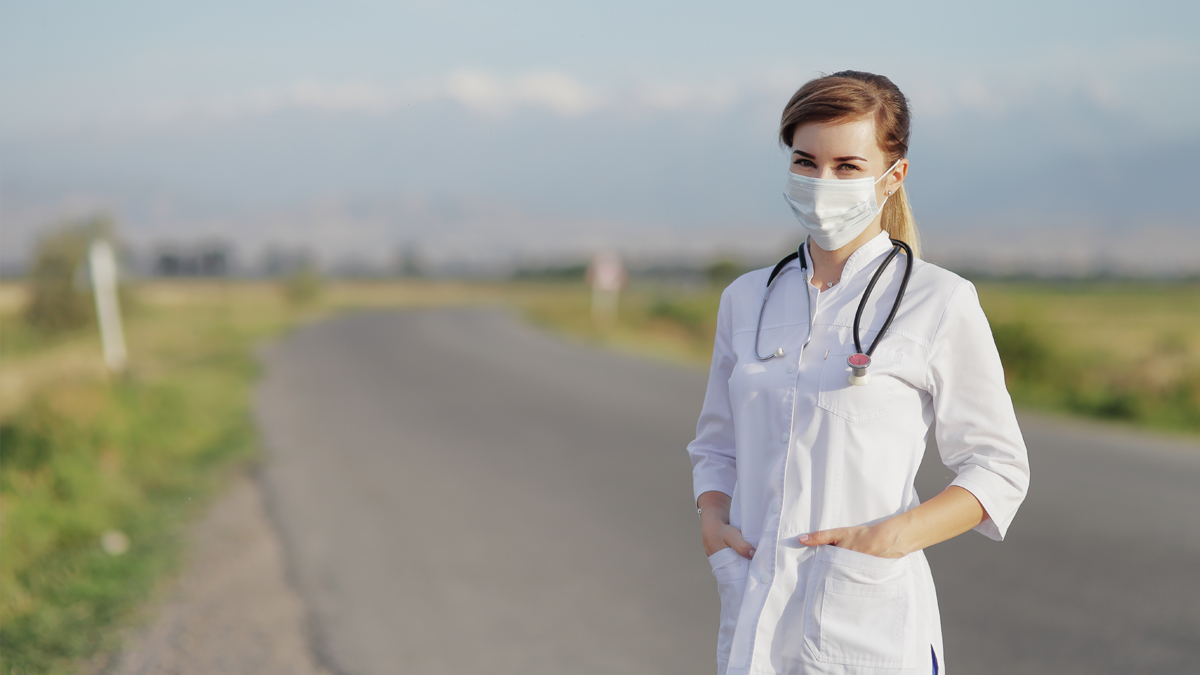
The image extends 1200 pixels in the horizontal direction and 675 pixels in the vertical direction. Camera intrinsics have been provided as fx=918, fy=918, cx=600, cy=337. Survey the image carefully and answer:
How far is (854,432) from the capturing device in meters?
1.79

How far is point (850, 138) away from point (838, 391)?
53 centimetres

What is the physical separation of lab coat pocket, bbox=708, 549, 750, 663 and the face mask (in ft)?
2.30

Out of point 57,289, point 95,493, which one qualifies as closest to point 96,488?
point 95,493

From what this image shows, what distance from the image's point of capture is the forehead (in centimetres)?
188

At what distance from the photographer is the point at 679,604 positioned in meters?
4.91

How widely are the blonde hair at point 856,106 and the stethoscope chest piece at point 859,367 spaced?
0.40 m

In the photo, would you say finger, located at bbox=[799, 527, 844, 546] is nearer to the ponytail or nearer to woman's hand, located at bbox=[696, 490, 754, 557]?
woman's hand, located at bbox=[696, 490, 754, 557]

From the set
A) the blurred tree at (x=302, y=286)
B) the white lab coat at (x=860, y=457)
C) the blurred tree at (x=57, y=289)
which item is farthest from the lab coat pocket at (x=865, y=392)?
the blurred tree at (x=302, y=286)

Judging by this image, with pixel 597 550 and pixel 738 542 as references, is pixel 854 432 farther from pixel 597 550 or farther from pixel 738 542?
pixel 597 550

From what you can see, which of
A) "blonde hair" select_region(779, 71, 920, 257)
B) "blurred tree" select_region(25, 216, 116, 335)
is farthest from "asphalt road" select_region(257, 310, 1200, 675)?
"blurred tree" select_region(25, 216, 116, 335)

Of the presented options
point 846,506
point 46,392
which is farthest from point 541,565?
point 46,392

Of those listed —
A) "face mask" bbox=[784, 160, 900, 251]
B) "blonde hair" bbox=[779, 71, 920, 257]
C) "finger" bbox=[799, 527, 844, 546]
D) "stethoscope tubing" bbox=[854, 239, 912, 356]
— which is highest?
"blonde hair" bbox=[779, 71, 920, 257]

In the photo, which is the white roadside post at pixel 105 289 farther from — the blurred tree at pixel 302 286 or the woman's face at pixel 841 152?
the blurred tree at pixel 302 286

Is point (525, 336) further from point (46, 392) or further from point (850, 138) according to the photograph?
point (850, 138)
